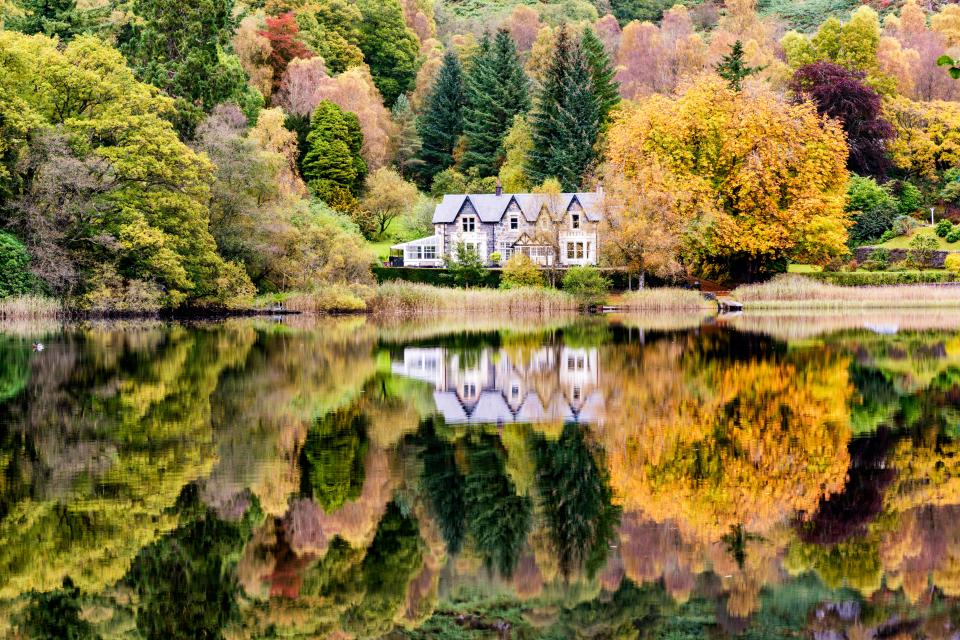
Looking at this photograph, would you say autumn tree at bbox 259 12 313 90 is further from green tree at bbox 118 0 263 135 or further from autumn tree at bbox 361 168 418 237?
green tree at bbox 118 0 263 135

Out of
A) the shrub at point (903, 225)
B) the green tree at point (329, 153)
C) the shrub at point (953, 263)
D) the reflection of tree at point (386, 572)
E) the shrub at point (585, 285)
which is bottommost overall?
the reflection of tree at point (386, 572)

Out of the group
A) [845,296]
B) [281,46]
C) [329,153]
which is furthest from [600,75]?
[845,296]

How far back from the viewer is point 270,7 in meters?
97.2

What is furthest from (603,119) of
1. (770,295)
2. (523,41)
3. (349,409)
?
(349,409)

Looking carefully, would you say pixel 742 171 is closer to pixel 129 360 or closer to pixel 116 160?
pixel 116 160

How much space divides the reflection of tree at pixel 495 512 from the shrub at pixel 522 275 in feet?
143

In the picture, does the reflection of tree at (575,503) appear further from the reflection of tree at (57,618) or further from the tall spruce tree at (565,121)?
the tall spruce tree at (565,121)

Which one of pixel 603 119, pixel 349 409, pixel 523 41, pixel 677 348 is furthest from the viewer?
pixel 523 41

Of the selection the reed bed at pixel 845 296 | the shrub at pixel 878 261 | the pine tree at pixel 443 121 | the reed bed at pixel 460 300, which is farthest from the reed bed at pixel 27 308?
the pine tree at pixel 443 121

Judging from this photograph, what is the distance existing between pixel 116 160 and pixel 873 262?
37.7 meters

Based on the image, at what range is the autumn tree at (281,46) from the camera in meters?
88.3

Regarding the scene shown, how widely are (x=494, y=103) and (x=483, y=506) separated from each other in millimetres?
75707

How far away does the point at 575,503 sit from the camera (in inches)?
455

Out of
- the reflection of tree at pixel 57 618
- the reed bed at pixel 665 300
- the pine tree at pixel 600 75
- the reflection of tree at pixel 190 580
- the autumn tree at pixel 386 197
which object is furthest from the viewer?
the autumn tree at pixel 386 197
